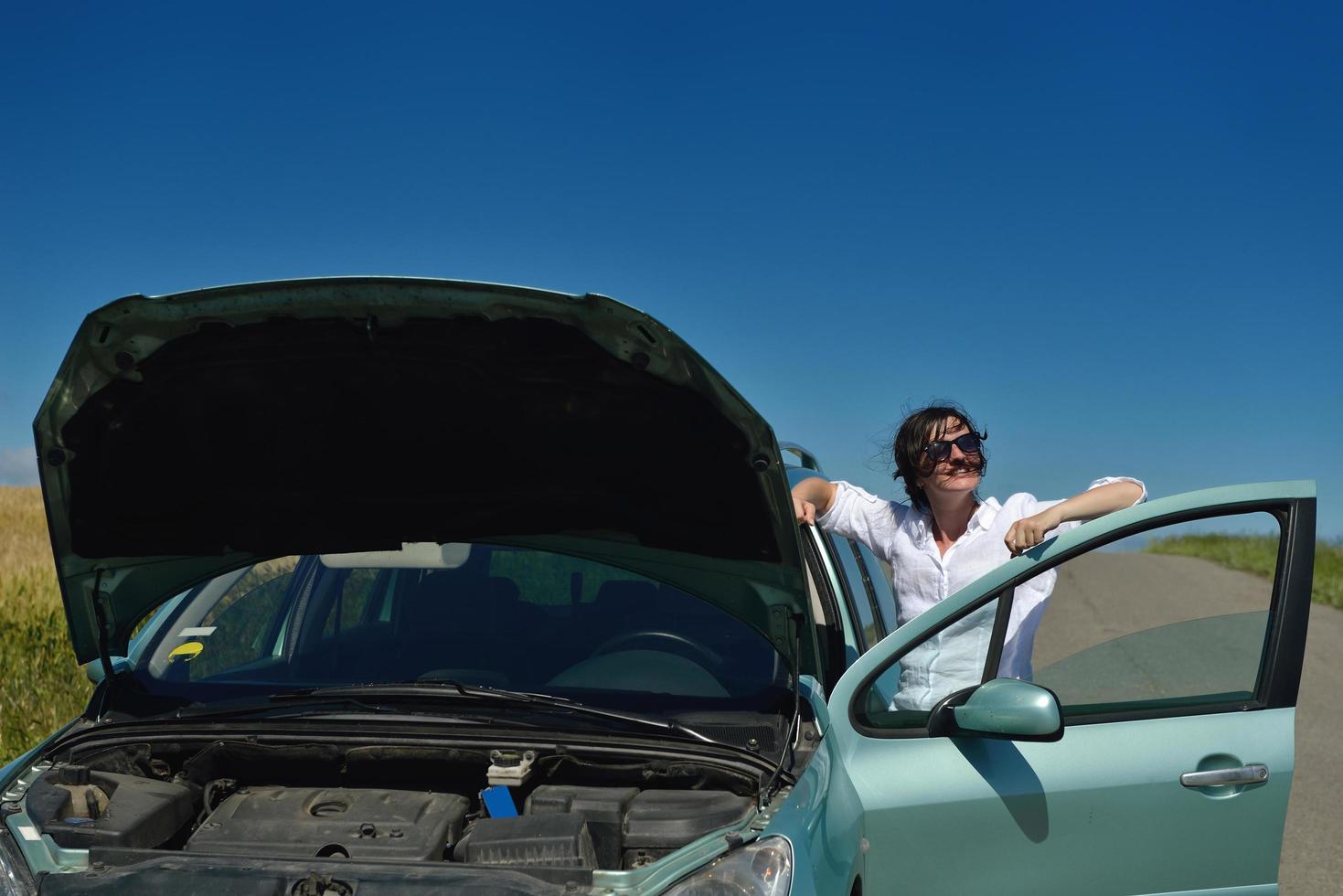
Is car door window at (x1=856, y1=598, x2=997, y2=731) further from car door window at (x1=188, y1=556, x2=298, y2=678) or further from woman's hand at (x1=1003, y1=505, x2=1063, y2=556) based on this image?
car door window at (x1=188, y1=556, x2=298, y2=678)

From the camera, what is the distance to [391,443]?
3516 mm

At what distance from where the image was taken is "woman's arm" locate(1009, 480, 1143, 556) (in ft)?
11.4

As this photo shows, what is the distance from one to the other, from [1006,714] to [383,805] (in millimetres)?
1592

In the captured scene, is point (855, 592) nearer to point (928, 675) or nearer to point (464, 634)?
point (928, 675)

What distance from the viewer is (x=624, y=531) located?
3520 millimetres

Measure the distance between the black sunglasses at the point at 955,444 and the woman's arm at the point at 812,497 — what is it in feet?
1.39

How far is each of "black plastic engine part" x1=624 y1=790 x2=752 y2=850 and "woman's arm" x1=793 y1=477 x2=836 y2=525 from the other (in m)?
1.15

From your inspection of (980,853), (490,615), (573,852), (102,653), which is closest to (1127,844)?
(980,853)

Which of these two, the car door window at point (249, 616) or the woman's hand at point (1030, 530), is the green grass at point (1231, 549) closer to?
the woman's hand at point (1030, 530)

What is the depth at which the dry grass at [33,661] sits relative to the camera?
7594mm

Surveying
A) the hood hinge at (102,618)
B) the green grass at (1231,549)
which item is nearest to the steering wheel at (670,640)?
the green grass at (1231,549)

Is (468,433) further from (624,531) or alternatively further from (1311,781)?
(1311,781)

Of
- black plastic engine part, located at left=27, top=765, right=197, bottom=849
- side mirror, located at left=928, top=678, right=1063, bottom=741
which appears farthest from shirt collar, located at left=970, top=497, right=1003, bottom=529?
black plastic engine part, located at left=27, top=765, right=197, bottom=849

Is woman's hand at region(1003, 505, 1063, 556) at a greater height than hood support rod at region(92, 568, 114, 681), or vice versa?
woman's hand at region(1003, 505, 1063, 556)
